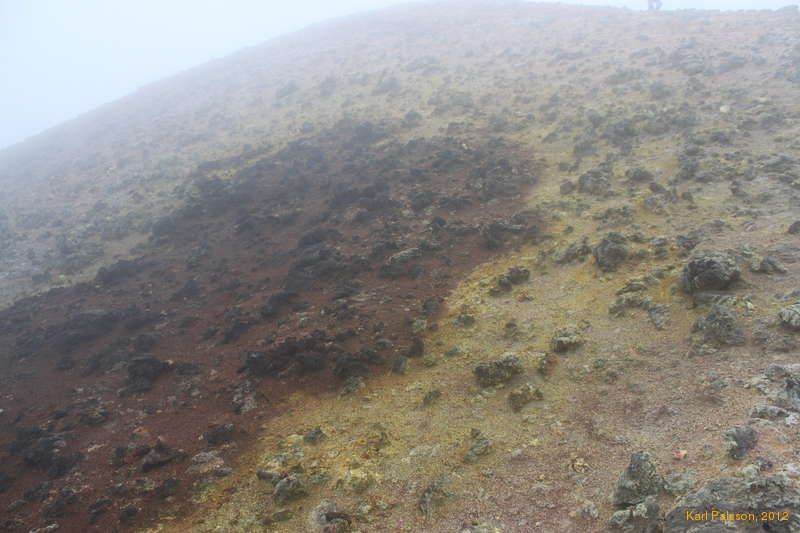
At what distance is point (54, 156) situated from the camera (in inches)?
1453

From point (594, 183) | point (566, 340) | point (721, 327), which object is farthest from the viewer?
point (594, 183)

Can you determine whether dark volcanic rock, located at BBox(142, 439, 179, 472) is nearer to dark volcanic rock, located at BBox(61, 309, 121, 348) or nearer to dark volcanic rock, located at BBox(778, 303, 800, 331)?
dark volcanic rock, located at BBox(61, 309, 121, 348)

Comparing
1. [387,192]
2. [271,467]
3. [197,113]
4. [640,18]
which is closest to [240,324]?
[271,467]

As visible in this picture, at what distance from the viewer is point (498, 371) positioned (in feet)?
28.2

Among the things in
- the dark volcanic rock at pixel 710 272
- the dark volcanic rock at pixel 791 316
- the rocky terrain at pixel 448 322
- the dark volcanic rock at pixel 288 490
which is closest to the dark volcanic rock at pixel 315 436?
the rocky terrain at pixel 448 322

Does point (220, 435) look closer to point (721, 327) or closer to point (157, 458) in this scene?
point (157, 458)

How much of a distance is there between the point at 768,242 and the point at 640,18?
109 feet

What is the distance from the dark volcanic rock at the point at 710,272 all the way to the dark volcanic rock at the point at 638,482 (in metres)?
4.58

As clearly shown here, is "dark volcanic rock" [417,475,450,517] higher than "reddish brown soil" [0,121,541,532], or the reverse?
"reddish brown soil" [0,121,541,532]

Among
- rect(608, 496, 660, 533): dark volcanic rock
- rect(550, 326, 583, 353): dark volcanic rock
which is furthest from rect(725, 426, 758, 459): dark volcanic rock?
rect(550, 326, 583, 353): dark volcanic rock

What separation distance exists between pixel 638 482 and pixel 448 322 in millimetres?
5653

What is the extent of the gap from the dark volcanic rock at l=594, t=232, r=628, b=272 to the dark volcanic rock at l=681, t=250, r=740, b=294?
1819 mm

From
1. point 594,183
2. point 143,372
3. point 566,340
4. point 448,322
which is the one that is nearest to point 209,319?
Result: point 143,372

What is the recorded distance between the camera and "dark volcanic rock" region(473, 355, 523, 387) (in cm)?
852
